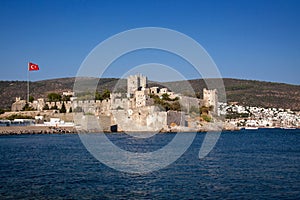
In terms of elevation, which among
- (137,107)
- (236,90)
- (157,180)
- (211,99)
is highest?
(236,90)

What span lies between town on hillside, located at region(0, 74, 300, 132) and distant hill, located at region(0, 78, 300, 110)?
16429 mm

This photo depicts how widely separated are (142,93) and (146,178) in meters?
29.4

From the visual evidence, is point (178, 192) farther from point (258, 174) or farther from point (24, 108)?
point (24, 108)

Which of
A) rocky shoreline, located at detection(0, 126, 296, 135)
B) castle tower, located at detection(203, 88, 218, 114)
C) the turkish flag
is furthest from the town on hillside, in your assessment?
the turkish flag

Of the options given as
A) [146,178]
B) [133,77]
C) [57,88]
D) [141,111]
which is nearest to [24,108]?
[133,77]

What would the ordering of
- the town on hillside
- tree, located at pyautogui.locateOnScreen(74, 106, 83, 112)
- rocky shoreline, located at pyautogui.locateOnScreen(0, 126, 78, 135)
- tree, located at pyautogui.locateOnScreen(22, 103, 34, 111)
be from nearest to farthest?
the town on hillside < rocky shoreline, located at pyautogui.locateOnScreen(0, 126, 78, 135) < tree, located at pyautogui.locateOnScreen(74, 106, 83, 112) < tree, located at pyautogui.locateOnScreen(22, 103, 34, 111)

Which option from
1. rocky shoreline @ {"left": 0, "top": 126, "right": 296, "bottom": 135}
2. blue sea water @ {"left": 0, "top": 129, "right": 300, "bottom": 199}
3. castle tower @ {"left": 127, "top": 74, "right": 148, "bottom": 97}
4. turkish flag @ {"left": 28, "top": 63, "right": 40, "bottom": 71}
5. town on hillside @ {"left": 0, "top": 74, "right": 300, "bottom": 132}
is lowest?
blue sea water @ {"left": 0, "top": 129, "right": 300, "bottom": 199}

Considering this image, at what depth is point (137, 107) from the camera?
124 ft

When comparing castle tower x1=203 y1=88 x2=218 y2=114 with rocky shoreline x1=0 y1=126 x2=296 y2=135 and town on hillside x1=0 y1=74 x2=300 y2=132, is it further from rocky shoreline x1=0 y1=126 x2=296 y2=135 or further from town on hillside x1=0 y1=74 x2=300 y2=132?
rocky shoreline x1=0 y1=126 x2=296 y2=135

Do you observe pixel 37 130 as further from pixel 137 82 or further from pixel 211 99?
pixel 211 99

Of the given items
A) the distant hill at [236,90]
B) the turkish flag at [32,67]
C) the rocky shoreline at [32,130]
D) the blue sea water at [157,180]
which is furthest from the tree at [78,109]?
the blue sea water at [157,180]

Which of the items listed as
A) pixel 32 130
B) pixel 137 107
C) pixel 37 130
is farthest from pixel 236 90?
pixel 32 130

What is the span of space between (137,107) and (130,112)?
1086 mm

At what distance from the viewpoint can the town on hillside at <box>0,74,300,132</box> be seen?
3681cm
